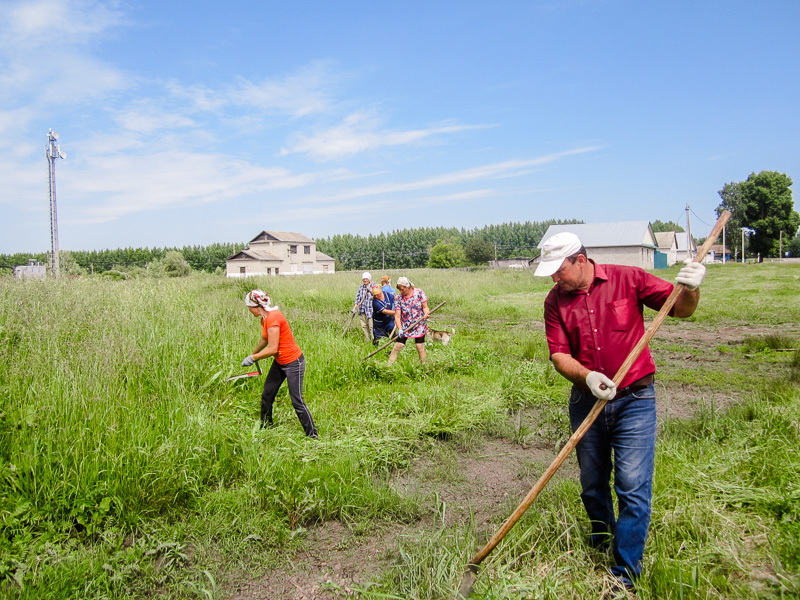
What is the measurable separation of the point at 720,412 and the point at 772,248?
58.9 meters

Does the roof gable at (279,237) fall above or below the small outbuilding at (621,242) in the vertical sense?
above

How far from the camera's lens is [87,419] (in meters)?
3.86

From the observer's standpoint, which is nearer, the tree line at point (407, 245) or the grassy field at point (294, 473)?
the grassy field at point (294, 473)

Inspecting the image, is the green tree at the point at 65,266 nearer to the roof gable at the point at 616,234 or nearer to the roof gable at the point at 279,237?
the roof gable at the point at 616,234

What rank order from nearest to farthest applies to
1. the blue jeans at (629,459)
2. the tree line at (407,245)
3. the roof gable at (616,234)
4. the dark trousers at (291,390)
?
the blue jeans at (629,459)
the dark trousers at (291,390)
the roof gable at (616,234)
the tree line at (407,245)

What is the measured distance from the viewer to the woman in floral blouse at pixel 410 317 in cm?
815


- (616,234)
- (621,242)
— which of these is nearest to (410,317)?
(621,242)

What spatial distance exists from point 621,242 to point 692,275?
1933 inches

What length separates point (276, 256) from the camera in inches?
2499

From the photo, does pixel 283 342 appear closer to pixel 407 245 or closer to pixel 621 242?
pixel 621 242

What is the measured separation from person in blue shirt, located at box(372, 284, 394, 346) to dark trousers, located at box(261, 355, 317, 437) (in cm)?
463

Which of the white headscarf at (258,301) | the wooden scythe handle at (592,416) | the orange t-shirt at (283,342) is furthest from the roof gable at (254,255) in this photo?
the wooden scythe handle at (592,416)

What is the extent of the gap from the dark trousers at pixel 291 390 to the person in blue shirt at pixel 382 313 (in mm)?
4630

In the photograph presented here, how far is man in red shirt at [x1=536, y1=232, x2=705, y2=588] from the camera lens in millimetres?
2543
